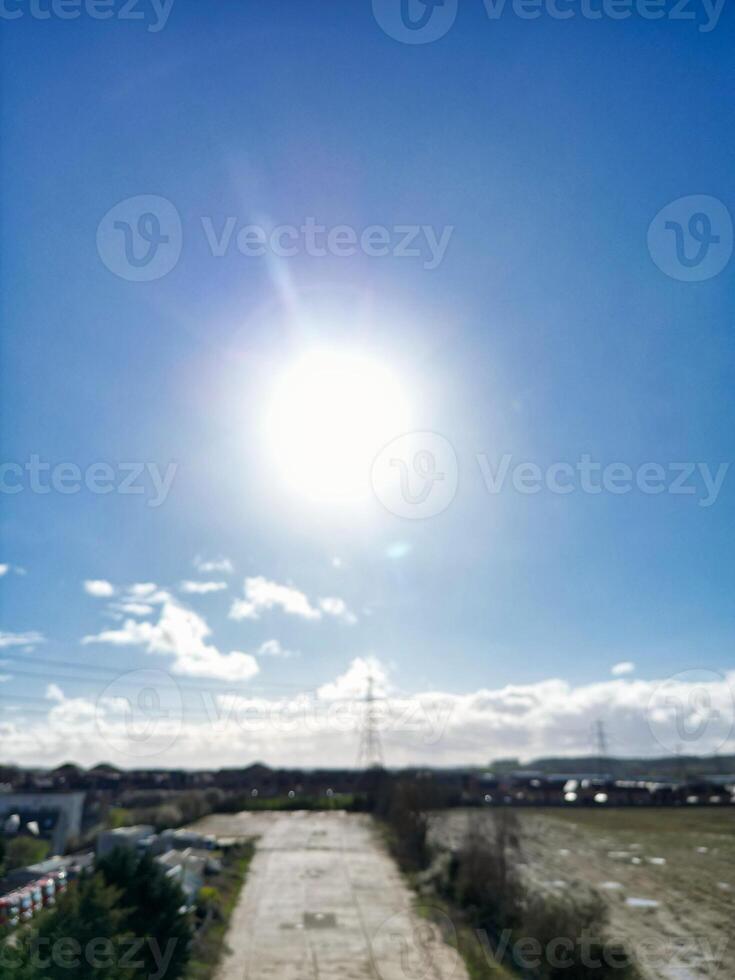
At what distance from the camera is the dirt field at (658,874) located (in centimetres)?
1712

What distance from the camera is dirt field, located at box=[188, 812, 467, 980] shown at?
17.7 m

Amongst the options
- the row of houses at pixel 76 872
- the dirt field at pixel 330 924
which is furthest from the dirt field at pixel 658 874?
the row of houses at pixel 76 872

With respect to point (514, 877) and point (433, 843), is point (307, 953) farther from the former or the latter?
point (433, 843)

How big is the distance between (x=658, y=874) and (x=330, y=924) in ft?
41.1

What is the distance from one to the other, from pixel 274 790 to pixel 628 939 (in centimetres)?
6001

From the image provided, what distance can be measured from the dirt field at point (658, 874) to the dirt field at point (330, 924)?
4677 millimetres

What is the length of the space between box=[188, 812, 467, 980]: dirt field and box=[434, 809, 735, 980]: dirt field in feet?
15.3

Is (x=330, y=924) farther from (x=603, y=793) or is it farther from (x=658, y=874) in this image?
(x=603, y=793)

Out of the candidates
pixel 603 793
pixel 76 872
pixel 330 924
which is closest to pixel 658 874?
pixel 330 924

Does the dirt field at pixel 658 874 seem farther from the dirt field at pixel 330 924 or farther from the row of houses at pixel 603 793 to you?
the dirt field at pixel 330 924

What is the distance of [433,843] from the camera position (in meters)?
34.1

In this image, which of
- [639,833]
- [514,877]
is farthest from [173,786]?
[514,877]

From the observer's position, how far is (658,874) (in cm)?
2612

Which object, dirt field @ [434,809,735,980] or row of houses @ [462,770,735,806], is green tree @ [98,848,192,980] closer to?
dirt field @ [434,809,735,980]
